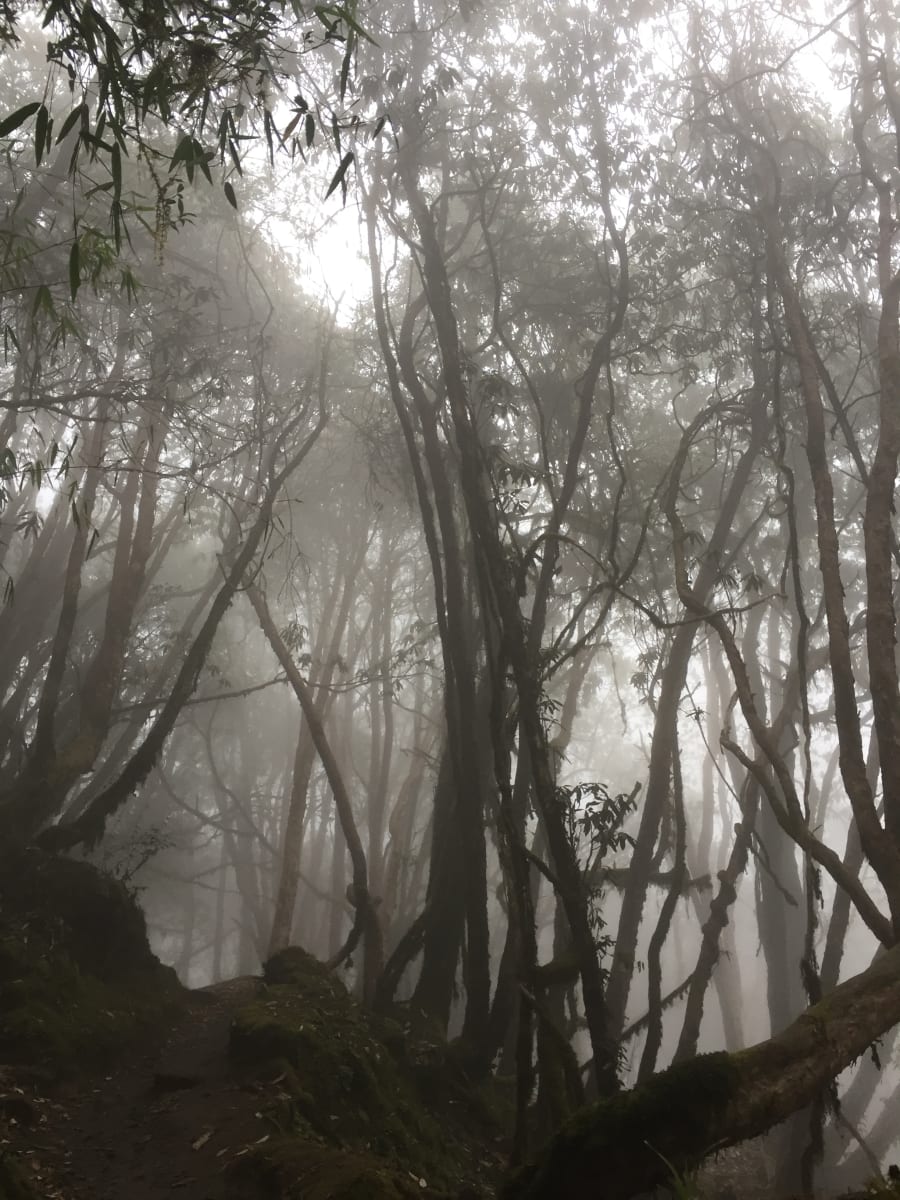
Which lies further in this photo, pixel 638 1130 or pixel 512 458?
pixel 512 458

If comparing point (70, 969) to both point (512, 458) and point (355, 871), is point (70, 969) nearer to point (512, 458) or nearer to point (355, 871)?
point (355, 871)

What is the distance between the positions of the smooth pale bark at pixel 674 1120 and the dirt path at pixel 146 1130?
1.55m

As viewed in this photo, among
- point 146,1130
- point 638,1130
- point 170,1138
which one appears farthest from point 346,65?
point 146,1130

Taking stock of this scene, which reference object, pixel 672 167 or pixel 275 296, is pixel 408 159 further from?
pixel 275 296

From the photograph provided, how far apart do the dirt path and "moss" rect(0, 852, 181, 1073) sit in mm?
263

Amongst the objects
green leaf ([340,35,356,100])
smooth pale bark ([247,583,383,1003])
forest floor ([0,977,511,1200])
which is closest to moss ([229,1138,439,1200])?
forest floor ([0,977,511,1200])

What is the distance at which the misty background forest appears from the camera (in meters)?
4.19

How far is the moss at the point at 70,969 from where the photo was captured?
4.97 meters

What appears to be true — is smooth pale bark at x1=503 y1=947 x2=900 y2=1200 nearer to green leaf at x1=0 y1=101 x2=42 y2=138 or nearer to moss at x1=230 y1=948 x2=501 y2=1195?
moss at x1=230 y1=948 x2=501 y2=1195

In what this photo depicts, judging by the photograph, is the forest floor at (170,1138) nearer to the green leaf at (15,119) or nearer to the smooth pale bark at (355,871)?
the smooth pale bark at (355,871)

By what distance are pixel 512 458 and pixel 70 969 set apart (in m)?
6.89

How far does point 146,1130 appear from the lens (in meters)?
4.27

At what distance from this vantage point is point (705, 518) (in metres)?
13.4

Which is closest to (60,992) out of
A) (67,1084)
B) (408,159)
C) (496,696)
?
(67,1084)
